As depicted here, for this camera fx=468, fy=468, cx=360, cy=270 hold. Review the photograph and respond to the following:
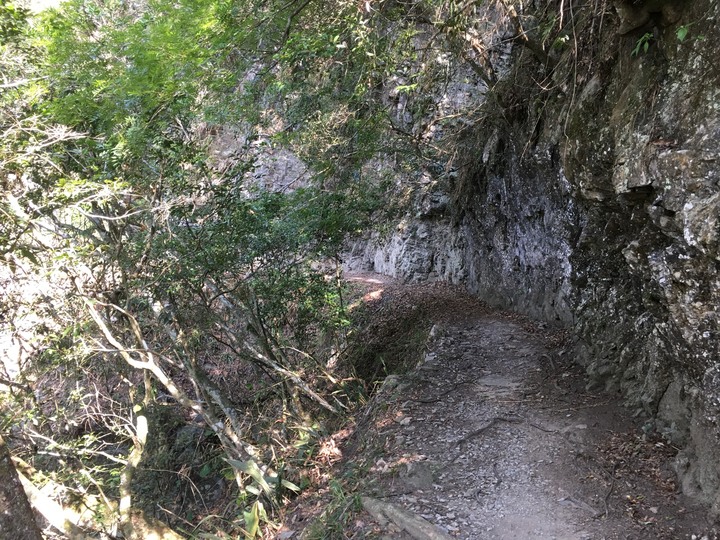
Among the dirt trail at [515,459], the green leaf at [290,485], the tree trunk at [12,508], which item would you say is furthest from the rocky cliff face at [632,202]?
the tree trunk at [12,508]

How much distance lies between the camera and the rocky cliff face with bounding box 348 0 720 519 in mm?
3908

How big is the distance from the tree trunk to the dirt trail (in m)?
2.81

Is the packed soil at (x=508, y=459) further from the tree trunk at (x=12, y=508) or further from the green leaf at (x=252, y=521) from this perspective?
the tree trunk at (x=12, y=508)

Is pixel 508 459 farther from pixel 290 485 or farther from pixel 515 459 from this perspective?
pixel 290 485

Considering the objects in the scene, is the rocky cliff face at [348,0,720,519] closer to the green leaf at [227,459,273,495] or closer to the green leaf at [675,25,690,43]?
the green leaf at [675,25,690,43]

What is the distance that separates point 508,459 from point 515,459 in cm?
8

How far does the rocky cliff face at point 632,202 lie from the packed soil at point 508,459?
0.38 m

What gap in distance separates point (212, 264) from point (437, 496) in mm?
5351

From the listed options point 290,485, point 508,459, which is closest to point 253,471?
point 290,485

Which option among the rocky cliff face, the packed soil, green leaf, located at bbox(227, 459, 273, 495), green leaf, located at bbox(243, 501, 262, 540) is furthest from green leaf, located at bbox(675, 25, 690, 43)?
green leaf, located at bbox(227, 459, 273, 495)

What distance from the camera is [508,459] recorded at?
5.31m

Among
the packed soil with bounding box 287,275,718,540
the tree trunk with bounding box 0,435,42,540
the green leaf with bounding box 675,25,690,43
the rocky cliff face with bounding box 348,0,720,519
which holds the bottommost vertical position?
the packed soil with bounding box 287,275,718,540

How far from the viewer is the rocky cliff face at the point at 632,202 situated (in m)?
3.91

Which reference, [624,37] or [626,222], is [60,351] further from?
[624,37]
